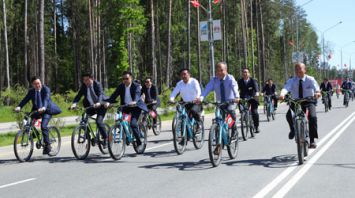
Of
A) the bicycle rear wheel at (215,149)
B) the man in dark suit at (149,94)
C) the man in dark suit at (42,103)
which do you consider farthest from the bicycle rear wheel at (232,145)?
the man in dark suit at (149,94)

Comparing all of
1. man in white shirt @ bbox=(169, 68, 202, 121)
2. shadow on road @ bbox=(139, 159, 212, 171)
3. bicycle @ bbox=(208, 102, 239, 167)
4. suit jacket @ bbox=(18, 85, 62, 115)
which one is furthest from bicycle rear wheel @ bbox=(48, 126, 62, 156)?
bicycle @ bbox=(208, 102, 239, 167)

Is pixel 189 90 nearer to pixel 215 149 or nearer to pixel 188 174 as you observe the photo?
pixel 215 149

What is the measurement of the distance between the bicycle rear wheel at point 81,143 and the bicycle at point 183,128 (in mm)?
1925

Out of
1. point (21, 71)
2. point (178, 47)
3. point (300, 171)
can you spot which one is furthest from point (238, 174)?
point (21, 71)

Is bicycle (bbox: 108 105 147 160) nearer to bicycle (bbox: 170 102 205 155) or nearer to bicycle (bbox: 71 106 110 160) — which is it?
bicycle (bbox: 71 106 110 160)

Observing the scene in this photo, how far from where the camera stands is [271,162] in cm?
970

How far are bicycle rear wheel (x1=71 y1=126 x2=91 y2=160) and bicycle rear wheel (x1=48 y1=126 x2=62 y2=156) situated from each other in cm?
97

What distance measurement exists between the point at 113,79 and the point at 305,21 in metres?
46.6

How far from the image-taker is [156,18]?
50344mm

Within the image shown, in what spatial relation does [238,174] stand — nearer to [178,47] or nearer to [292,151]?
[292,151]

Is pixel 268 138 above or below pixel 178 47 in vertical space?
below

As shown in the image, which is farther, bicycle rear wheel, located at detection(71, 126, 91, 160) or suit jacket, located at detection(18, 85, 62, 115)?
suit jacket, located at detection(18, 85, 62, 115)

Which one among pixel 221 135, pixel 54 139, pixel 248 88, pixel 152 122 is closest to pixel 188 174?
pixel 221 135

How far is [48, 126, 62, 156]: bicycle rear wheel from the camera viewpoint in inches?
456
